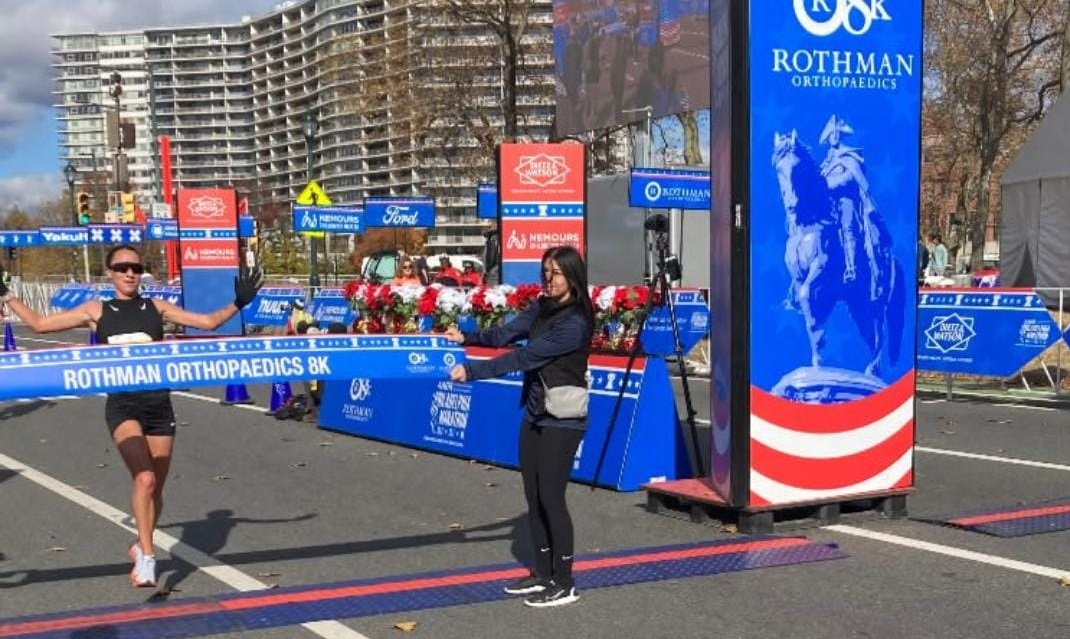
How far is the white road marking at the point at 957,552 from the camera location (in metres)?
6.41

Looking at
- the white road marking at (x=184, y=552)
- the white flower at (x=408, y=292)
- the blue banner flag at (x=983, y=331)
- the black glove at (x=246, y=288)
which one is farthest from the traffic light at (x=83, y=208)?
the black glove at (x=246, y=288)

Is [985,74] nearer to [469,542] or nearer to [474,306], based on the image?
[474,306]

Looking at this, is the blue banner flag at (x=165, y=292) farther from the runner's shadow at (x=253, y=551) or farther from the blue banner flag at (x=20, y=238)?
the runner's shadow at (x=253, y=551)

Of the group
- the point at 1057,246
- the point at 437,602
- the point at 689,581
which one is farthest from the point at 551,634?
the point at 1057,246

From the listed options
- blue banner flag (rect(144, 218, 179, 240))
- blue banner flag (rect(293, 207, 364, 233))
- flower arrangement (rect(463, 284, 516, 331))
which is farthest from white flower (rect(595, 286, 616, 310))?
blue banner flag (rect(144, 218, 179, 240))

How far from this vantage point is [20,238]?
128 feet

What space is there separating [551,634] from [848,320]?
329cm

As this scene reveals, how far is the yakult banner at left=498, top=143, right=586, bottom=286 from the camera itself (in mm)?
17234

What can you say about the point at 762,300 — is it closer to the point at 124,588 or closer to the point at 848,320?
the point at 848,320

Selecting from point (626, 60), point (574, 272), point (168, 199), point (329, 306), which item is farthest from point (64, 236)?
point (574, 272)

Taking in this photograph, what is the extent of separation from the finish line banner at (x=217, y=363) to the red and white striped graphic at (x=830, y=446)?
2266mm

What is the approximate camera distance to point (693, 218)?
2747cm

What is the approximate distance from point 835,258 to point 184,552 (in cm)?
477

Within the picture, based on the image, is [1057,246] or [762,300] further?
[1057,246]
